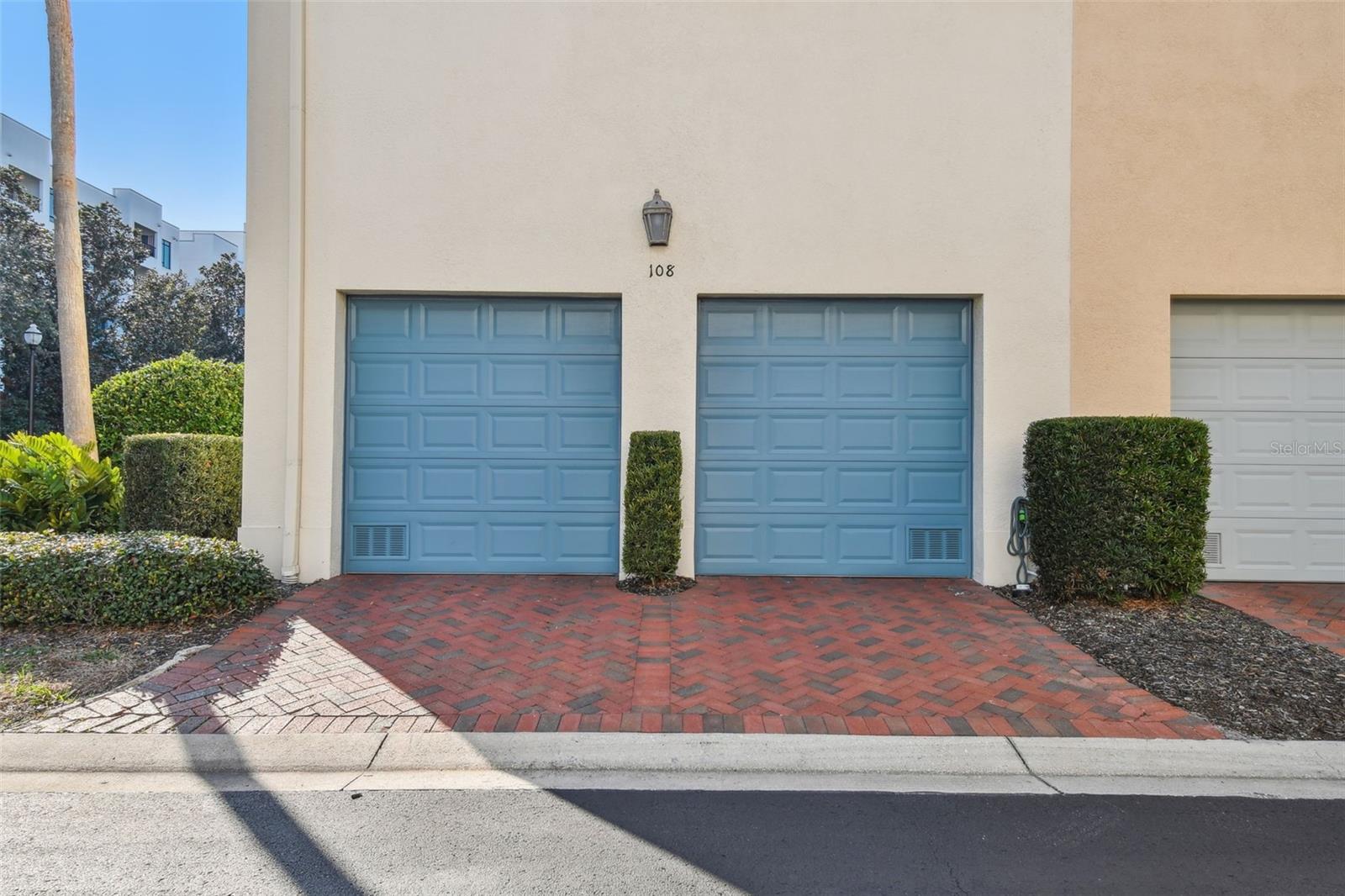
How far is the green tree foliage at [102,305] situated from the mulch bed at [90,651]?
20.1 m

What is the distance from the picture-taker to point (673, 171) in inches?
245

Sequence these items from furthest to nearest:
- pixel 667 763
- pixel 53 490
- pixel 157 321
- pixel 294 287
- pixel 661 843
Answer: pixel 157 321
pixel 53 490
pixel 294 287
pixel 667 763
pixel 661 843

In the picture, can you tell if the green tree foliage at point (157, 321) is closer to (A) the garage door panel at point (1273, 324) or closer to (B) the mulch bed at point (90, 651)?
(B) the mulch bed at point (90, 651)

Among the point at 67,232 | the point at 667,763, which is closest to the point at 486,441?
the point at 667,763

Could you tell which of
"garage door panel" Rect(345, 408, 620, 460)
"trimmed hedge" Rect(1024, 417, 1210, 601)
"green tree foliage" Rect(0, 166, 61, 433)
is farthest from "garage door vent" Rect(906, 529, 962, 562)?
"green tree foliage" Rect(0, 166, 61, 433)

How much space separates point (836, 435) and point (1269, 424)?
3.95m

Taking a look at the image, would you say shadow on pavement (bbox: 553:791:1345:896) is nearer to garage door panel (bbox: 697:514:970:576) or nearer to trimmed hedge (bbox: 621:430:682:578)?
trimmed hedge (bbox: 621:430:682:578)

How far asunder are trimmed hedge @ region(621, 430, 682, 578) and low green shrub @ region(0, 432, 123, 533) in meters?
5.53

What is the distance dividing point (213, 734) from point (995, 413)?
6089mm

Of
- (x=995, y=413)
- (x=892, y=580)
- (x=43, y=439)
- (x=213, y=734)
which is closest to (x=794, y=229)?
(x=995, y=413)

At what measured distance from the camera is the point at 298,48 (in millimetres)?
6164

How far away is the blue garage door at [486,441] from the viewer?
645 centimetres

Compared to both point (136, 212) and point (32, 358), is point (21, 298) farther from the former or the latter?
point (136, 212)

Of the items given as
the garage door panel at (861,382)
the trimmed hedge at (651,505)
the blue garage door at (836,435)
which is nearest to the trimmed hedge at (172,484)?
the trimmed hedge at (651,505)
